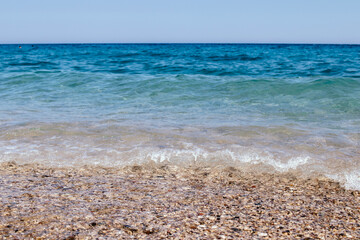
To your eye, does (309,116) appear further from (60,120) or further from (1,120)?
(1,120)

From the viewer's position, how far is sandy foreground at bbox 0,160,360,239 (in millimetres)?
2631

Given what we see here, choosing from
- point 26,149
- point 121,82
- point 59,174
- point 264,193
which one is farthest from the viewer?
point 121,82

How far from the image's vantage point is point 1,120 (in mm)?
6762

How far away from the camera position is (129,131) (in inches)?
236

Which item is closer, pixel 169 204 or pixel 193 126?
pixel 169 204

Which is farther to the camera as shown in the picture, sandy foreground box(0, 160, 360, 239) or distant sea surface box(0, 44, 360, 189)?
distant sea surface box(0, 44, 360, 189)

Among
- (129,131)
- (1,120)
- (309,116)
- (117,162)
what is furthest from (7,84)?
(309,116)

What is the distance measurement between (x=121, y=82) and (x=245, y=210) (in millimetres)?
10187

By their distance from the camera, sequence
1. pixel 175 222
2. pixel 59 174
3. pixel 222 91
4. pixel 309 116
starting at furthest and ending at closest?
pixel 222 91 → pixel 309 116 → pixel 59 174 → pixel 175 222

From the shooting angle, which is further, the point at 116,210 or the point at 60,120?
the point at 60,120

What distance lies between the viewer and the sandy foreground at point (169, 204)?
8.63 ft

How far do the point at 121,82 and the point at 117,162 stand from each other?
27.4 feet

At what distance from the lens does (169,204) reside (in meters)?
3.20

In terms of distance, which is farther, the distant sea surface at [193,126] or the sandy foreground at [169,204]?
the distant sea surface at [193,126]
